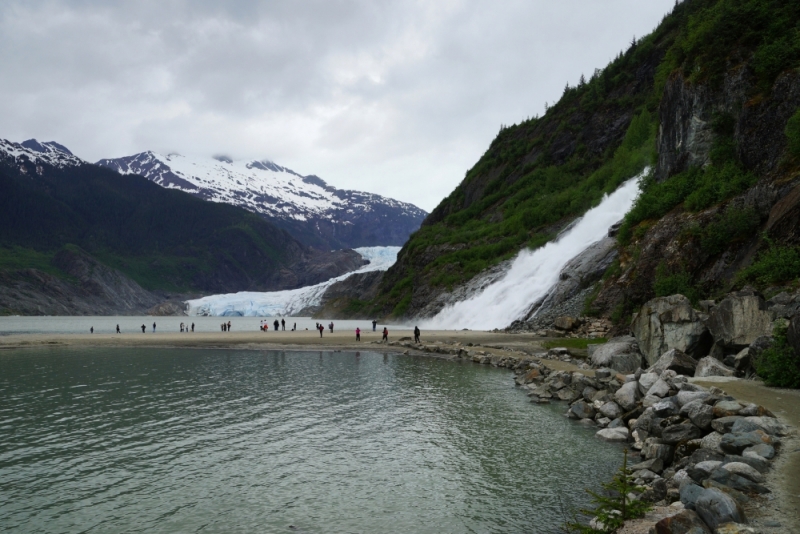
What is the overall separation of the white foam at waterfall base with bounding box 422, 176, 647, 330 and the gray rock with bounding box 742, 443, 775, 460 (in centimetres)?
4460

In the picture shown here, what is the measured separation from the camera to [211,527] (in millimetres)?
10375

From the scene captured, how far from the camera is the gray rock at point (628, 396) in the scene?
58.9ft

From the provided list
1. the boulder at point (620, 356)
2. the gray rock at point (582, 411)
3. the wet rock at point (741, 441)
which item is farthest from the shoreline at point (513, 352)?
the gray rock at point (582, 411)

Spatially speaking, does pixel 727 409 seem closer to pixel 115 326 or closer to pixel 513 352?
pixel 513 352

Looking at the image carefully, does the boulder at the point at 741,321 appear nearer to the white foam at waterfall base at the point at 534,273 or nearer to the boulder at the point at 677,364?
the boulder at the point at 677,364

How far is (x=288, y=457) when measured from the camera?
48.3ft

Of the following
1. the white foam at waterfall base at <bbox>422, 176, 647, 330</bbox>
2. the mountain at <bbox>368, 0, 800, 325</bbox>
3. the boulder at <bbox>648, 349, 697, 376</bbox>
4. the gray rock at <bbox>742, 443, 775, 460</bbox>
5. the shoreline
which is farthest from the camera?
the white foam at waterfall base at <bbox>422, 176, 647, 330</bbox>

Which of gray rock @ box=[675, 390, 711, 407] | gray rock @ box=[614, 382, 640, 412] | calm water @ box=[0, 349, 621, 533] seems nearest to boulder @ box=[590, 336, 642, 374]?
calm water @ box=[0, 349, 621, 533]

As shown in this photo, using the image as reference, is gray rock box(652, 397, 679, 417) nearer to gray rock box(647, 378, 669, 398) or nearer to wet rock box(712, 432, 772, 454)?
gray rock box(647, 378, 669, 398)

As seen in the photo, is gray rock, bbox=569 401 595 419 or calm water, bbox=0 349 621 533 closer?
calm water, bbox=0 349 621 533

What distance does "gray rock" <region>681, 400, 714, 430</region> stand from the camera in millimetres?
12984

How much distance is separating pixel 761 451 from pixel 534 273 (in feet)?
167

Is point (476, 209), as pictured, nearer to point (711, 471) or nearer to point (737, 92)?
point (737, 92)

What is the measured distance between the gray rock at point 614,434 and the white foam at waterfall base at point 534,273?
3888cm
